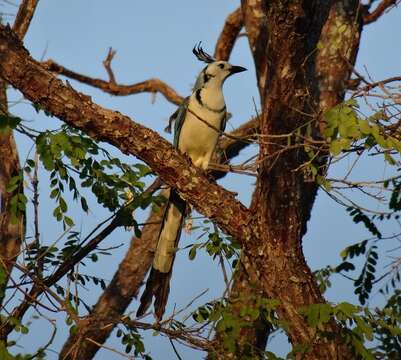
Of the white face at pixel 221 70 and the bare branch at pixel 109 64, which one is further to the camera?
the bare branch at pixel 109 64

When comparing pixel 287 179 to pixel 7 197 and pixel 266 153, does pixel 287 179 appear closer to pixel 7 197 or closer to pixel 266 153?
pixel 266 153

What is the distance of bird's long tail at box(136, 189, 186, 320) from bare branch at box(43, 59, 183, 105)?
2968 mm

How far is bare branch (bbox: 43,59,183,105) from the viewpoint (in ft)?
22.5

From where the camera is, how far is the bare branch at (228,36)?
6.55 metres

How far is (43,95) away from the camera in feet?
10.4

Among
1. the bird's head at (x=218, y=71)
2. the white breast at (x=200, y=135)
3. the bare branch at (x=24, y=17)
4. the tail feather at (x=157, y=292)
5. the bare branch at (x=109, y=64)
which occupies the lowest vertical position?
the tail feather at (x=157, y=292)

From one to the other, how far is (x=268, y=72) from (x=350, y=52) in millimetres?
1650

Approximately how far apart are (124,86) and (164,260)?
334 centimetres

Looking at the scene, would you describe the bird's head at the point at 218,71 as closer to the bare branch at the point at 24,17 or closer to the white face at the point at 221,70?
the white face at the point at 221,70

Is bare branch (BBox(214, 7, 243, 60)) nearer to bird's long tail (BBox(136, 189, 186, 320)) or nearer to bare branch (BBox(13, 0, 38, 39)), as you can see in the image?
bare branch (BBox(13, 0, 38, 39))

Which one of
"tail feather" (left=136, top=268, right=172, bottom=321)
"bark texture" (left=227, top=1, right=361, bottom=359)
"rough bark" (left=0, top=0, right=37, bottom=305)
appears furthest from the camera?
"rough bark" (left=0, top=0, right=37, bottom=305)

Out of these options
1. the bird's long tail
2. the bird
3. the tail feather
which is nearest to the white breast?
the bird

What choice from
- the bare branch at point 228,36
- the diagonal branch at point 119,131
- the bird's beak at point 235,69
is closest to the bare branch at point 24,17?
the bird's beak at point 235,69

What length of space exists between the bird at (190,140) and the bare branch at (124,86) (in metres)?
2.00
